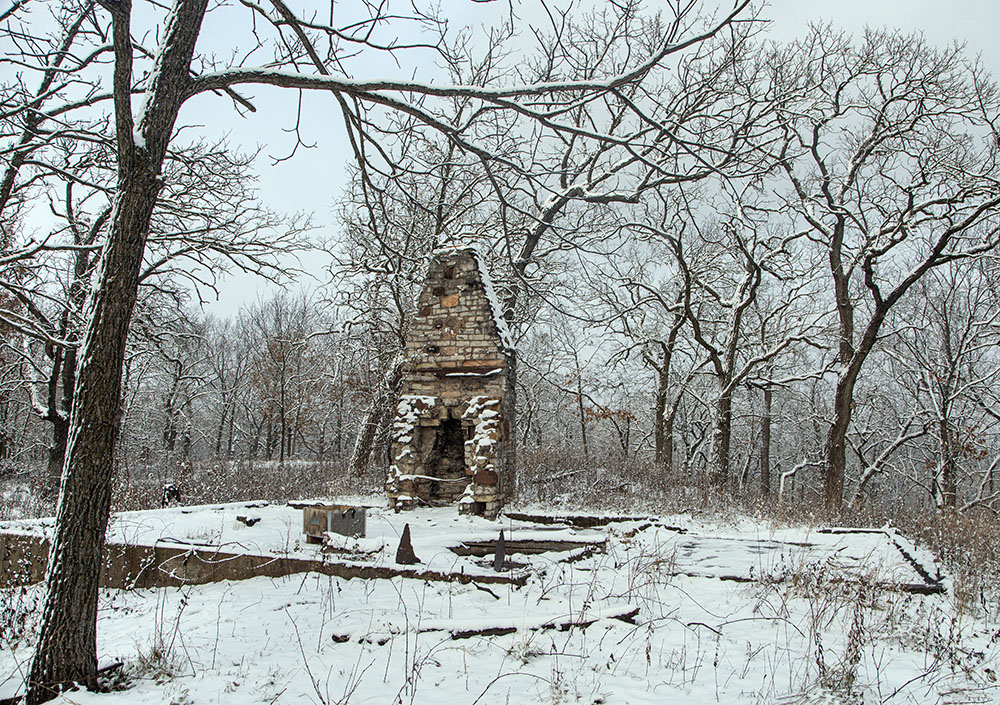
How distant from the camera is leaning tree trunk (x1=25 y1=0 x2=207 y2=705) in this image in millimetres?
3576

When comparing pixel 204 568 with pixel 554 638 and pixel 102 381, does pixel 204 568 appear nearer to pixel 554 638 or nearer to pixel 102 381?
pixel 102 381

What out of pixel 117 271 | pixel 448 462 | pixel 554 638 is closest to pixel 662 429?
pixel 448 462

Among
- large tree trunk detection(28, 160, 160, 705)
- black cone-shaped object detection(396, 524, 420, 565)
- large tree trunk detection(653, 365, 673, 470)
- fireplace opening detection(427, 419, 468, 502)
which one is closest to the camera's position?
large tree trunk detection(28, 160, 160, 705)

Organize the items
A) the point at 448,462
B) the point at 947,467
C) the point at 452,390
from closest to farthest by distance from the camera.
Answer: the point at 452,390 < the point at 448,462 < the point at 947,467

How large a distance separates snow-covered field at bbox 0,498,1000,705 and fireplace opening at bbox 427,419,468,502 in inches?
235

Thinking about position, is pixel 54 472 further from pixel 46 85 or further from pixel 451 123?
pixel 451 123

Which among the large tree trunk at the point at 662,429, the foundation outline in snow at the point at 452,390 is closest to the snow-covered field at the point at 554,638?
the foundation outline in snow at the point at 452,390

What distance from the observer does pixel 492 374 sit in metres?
13.0

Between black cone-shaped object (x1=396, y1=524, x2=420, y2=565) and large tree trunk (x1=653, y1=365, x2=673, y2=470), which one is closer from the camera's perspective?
black cone-shaped object (x1=396, y1=524, x2=420, y2=565)

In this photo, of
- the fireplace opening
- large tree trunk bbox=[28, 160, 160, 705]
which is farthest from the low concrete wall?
the fireplace opening

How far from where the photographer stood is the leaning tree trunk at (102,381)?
11.7 feet

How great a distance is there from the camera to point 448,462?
1384 centimetres

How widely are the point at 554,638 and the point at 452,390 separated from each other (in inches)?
351

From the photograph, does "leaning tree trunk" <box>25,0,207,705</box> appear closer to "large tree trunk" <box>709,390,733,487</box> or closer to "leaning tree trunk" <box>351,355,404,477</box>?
"leaning tree trunk" <box>351,355,404,477</box>
